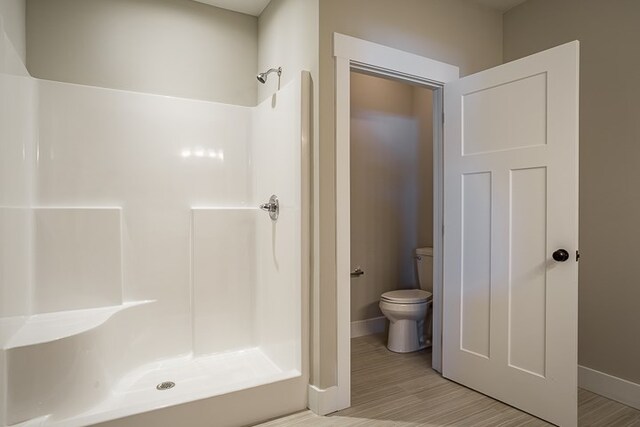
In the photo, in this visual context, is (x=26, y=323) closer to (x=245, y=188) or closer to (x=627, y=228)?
(x=245, y=188)

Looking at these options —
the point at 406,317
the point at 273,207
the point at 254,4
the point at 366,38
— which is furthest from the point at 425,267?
the point at 254,4

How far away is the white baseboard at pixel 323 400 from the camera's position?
6.64 ft

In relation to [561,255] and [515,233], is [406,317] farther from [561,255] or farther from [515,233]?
[561,255]

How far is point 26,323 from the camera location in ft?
6.39

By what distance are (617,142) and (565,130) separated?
2.03 ft

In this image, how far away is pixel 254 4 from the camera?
2576mm

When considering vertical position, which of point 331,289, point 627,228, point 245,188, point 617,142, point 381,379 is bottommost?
point 381,379

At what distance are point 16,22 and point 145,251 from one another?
54.8 inches

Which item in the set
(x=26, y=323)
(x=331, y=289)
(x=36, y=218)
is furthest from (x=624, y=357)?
(x=36, y=218)

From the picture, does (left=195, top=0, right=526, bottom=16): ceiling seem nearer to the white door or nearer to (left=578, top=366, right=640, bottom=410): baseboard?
the white door

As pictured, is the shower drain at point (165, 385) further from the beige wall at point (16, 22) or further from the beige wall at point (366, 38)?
the beige wall at point (16, 22)

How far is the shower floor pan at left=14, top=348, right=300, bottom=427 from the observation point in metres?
1.71

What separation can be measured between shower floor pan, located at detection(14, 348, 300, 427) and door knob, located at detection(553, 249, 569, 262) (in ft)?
4.87

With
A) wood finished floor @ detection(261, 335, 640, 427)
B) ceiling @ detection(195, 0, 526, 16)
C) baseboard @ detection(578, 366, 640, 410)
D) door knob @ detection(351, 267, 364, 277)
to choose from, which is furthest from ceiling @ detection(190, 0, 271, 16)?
baseboard @ detection(578, 366, 640, 410)
